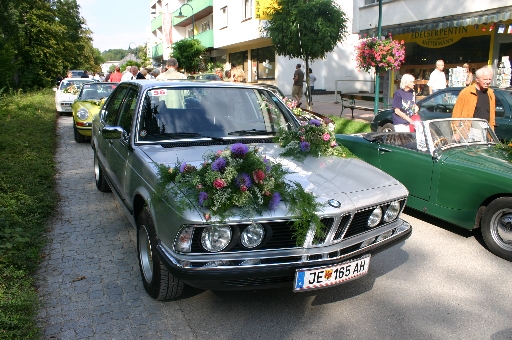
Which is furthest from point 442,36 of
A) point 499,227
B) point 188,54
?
point 188,54

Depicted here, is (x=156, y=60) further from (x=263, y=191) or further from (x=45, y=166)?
(x=263, y=191)

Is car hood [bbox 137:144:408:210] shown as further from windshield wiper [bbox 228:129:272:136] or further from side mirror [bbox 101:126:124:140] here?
side mirror [bbox 101:126:124:140]

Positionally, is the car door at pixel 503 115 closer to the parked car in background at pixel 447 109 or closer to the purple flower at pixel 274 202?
the parked car in background at pixel 447 109

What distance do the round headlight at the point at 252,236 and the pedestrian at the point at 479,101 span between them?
467 centimetres

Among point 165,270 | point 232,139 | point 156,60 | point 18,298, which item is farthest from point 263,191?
point 156,60

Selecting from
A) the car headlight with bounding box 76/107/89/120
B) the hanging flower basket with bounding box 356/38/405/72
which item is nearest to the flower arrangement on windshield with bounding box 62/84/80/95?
the car headlight with bounding box 76/107/89/120

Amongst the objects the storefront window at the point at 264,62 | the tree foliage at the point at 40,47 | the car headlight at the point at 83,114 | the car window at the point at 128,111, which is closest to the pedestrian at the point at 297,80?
the car headlight at the point at 83,114

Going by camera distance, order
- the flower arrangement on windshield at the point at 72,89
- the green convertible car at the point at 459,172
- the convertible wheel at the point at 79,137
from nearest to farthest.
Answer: the green convertible car at the point at 459,172
the convertible wheel at the point at 79,137
the flower arrangement on windshield at the point at 72,89

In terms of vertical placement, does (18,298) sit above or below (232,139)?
below

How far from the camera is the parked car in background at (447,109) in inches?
304

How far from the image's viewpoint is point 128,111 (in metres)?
4.73

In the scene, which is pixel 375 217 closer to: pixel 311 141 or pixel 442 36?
pixel 311 141

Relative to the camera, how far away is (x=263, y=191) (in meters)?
3.02

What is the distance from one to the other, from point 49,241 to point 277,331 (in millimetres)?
2903
